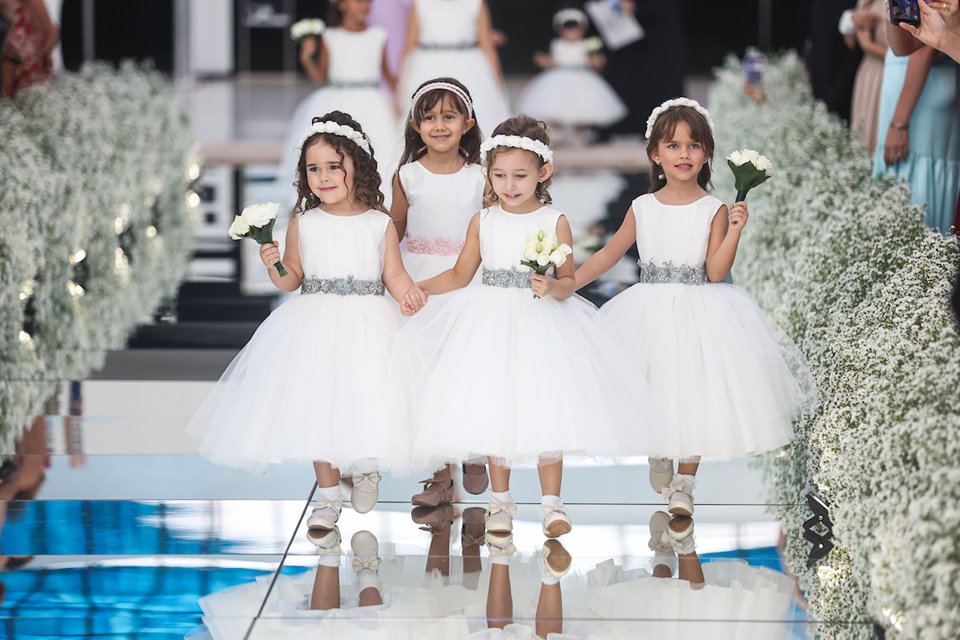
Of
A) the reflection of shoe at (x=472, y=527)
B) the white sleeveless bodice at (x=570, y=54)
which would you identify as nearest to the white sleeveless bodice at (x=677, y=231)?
the reflection of shoe at (x=472, y=527)

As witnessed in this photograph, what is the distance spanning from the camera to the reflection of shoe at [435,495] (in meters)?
4.72

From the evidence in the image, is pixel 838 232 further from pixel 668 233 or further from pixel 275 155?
pixel 275 155

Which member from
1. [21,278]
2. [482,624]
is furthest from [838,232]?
[21,278]

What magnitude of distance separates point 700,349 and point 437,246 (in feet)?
3.27

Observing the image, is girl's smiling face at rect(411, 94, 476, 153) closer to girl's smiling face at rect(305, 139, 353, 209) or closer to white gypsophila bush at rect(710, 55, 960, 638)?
girl's smiling face at rect(305, 139, 353, 209)

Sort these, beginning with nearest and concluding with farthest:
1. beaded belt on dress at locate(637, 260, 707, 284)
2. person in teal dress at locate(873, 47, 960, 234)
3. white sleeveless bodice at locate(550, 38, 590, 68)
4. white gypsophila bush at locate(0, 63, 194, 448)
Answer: beaded belt on dress at locate(637, 260, 707, 284)
person in teal dress at locate(873, 47, 960, 234)
white gypsophila bush at locate(0, 63, 194, 448)
white sleeveless bodice at locate(550, 38, 590, 68)

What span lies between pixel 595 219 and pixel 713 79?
12.3m

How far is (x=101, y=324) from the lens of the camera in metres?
7.43

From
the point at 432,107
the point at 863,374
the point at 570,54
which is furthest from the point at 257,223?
the point at 570,54

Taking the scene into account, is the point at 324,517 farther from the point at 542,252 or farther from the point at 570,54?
the point at 570,54

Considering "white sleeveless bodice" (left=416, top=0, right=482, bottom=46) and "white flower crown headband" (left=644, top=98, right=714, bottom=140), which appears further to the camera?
"white sleeveless bodice" (left=416, top=0, right=482, bottom=46)

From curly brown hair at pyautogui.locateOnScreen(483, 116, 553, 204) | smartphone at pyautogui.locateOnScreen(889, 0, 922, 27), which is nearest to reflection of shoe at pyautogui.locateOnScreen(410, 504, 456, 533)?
curly brown hair at pyautogui.locateOnScreen(483, 116, 553, 204)

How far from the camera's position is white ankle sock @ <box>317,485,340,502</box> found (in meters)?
4.48

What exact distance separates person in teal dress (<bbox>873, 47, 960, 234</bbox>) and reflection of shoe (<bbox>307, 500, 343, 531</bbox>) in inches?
118
